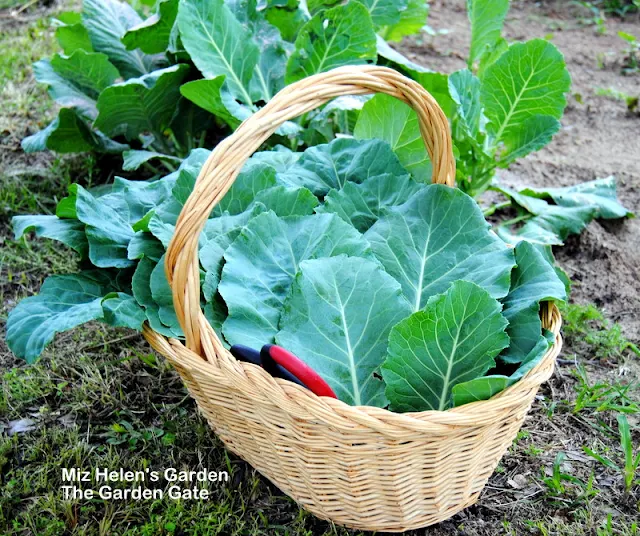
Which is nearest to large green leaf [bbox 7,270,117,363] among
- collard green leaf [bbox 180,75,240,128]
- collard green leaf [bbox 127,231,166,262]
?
collard green leaf [bbox 127,231,166,262]

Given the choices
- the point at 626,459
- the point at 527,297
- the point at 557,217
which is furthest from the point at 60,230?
the point at 557,217

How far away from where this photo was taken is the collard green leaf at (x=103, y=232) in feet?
5.67

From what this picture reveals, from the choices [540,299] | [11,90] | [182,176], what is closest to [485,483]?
[540,299]

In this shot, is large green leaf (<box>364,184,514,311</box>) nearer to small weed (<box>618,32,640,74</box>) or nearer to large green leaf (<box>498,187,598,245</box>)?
large green leaf (<box>498,187,598,245</box>)

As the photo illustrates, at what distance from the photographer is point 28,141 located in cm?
260

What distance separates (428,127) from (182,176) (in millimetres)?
625

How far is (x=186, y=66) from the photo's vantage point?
7.80 ft

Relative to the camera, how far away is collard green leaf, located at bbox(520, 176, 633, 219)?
2.53 meters

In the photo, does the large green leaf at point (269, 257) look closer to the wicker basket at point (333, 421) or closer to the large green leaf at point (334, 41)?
the wicker basket at point (333, 421)

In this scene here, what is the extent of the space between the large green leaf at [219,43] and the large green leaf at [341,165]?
549 mm

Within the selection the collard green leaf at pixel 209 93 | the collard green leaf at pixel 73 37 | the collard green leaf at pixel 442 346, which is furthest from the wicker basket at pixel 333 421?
the collard green leaf at pixel 73 37

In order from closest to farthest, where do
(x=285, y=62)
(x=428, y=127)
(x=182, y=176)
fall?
(x=428, y=127) < (x=182, y=176) < (x=285, y=62)

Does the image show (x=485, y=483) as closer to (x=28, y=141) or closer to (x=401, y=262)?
(x=401, y=262)

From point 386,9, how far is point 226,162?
1.56m
